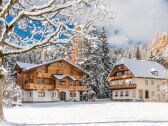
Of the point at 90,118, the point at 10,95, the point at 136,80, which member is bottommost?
the point at 90,118

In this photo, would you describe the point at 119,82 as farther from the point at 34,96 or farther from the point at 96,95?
the point at 34,96

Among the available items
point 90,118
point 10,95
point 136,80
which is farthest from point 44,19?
point 136,80

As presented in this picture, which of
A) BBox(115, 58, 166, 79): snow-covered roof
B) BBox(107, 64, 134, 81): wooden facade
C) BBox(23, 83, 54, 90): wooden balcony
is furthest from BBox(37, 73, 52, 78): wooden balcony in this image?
BBox(115, 58, 166, 79): snow-covered roof

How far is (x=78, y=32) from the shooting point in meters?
17.7

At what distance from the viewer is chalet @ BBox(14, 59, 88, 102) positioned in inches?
2795

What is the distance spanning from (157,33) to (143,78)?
44.8 meters

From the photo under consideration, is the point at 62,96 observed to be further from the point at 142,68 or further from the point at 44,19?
the point at 44,19

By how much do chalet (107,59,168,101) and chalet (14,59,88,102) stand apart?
1083 centimetres

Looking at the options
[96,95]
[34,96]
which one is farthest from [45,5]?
[96,95]

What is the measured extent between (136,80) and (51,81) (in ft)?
63.0

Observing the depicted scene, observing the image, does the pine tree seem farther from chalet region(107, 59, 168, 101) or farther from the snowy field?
the snowy field

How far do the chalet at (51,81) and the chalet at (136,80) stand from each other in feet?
35.5

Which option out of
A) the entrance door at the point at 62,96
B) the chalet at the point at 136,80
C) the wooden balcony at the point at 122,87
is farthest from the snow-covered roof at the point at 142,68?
the entrance door at the point at 62,96

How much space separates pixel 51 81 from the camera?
2901 inches
